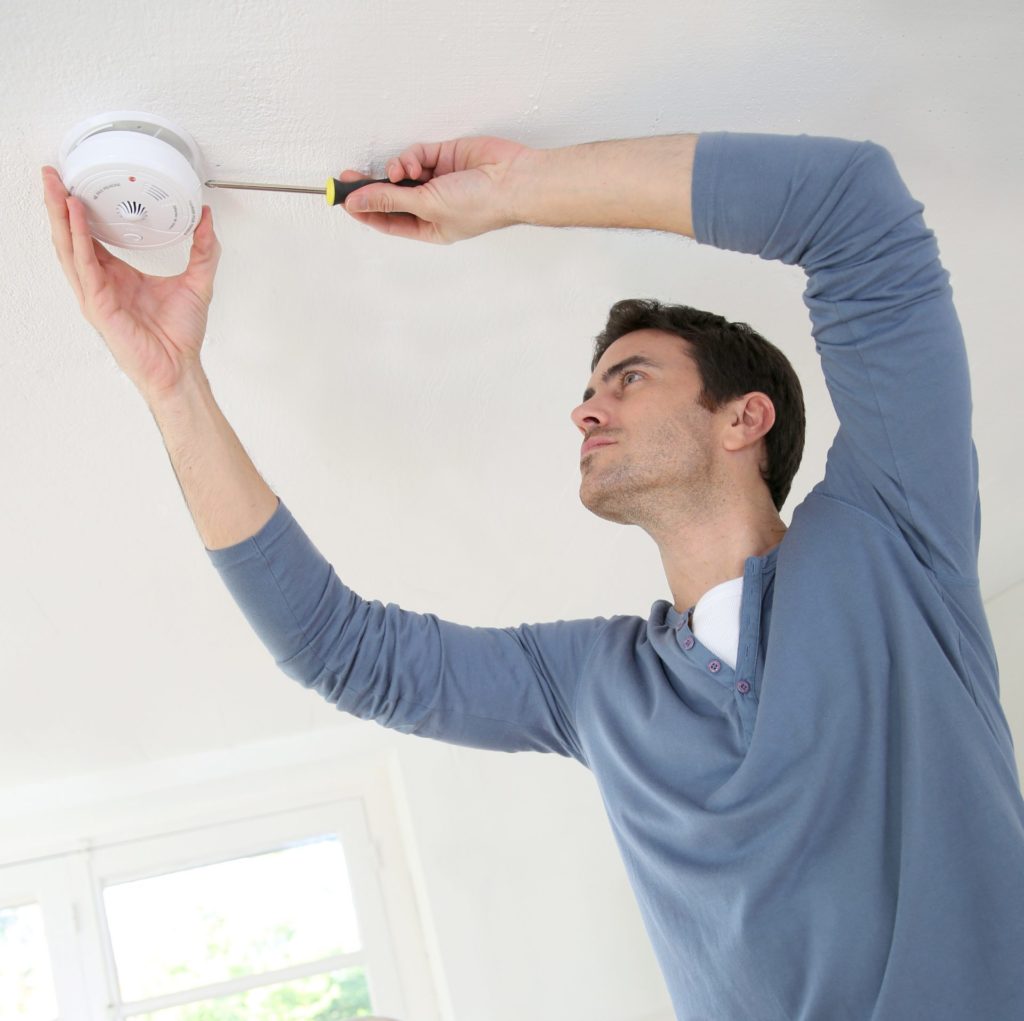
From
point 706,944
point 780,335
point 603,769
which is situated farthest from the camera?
point 780,335

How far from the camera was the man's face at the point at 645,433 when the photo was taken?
1516mm

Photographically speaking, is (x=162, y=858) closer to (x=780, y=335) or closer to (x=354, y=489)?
(x=354, y=489)

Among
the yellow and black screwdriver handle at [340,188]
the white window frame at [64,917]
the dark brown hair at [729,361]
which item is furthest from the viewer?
the white window frame at [64,917]

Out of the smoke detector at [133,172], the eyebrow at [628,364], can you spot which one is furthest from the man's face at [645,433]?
the smoke detector at [133,172]

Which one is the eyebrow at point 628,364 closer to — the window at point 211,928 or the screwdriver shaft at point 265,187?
the screwdriver shaft at point 265,187

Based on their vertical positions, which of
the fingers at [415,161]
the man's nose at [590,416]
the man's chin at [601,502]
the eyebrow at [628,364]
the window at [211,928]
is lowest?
the window at [211,928]

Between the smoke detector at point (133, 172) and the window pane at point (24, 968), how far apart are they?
2413 mm

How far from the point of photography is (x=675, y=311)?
1.65 metres

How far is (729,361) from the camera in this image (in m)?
1.63

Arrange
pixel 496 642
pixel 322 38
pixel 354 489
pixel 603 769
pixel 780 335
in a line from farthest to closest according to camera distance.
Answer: pixel 354 489 → pixel 780 335 → pixel 496 642 → pixel 603 769 → pixel 322 38

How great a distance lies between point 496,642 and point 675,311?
529mm

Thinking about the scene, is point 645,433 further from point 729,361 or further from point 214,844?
point 214,844

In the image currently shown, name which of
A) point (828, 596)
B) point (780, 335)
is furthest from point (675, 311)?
point (828, 596)

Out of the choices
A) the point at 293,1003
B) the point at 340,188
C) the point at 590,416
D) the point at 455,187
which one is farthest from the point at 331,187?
the point at 293,1003
